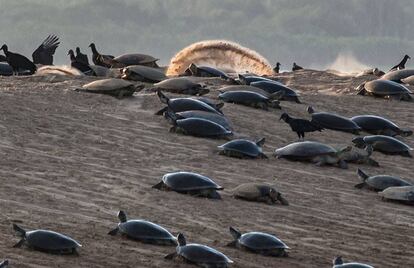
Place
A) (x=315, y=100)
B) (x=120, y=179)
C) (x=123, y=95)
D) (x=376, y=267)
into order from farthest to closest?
(x=315, y=100) → (x=123, y=95) → (x=120, y=179) → (x=376, y=267)

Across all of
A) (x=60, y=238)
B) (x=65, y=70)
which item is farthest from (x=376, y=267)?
(x=65, y=70)

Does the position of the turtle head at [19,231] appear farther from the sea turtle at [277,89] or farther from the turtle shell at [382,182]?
the sea turtle at [277,89]

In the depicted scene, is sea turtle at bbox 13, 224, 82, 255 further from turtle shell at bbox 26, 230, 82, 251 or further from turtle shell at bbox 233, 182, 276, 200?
turtle shell at bbox 233, 182, 276, 200

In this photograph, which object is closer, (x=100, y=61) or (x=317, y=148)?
(x=317, y=148)

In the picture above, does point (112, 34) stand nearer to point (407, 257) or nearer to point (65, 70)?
point (65, 70)

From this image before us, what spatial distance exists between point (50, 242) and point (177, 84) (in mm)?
9225

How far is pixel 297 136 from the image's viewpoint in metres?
16.1

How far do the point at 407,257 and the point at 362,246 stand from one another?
1.25 feet

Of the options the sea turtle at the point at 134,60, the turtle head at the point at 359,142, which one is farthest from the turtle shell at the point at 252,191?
the sea turtle at the point at 134,60

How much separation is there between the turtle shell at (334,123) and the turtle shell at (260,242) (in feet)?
22.8

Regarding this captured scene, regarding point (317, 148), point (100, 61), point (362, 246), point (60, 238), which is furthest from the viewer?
point (100, 61)

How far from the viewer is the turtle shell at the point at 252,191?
464 inches

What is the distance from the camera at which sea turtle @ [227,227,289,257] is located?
9.74 meters

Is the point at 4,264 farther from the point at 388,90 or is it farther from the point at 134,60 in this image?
the point at 134,60
